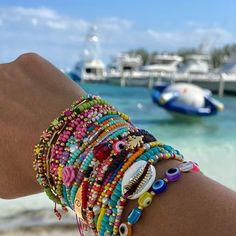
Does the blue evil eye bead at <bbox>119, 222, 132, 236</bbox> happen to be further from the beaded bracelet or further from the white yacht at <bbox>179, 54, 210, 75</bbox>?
the white yacht at <bbox>179, 54, 210, 75</bbox>

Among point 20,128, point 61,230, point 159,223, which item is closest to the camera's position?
point 159,223

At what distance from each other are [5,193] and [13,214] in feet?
6.61

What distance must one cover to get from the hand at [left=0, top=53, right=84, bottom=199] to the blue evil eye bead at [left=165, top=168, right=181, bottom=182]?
160 mm

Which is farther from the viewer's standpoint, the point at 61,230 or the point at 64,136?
the point at 61,230

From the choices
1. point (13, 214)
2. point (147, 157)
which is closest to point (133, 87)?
point (13, 214)

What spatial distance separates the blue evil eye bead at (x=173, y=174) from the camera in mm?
435

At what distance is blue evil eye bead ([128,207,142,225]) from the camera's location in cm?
42

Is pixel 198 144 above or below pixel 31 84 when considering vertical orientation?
below

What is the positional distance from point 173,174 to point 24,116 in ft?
0.65

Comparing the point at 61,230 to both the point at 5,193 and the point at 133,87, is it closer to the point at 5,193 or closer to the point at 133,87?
the point at 5,193

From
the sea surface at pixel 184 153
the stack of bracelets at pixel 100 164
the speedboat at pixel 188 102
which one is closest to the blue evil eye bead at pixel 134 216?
the stack of bracelets at pixel 100 164

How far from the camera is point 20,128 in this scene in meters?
0.53

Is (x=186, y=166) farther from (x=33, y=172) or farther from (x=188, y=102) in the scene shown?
(x=188, y=102)

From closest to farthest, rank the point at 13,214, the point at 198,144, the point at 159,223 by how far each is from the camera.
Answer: the point at 159,223, the point at 13,214, the point at 198,144
